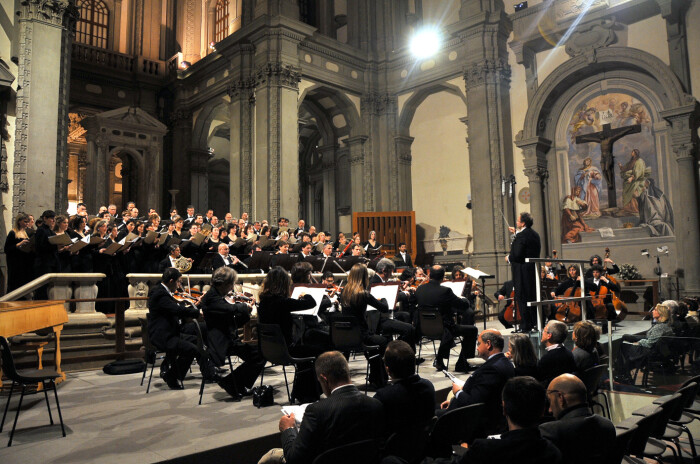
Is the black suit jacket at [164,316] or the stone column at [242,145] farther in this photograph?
the stone column at [242,145]

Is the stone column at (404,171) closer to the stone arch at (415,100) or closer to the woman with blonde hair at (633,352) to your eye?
the stone arch at (415,100)

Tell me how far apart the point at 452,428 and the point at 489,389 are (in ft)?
2.53

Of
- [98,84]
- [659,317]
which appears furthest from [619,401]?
[98,84]

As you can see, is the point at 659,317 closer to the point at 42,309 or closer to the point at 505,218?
the point at 42,309

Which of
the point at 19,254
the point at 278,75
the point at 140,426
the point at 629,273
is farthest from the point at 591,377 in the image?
the point at 278,75

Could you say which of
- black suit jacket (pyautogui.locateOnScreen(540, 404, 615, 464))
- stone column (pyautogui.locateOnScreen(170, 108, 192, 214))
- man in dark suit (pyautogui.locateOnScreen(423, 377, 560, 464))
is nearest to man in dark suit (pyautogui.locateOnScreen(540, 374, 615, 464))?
black suit jacket (pyautogui.locateOnScreen(540, 404, 615, 464))

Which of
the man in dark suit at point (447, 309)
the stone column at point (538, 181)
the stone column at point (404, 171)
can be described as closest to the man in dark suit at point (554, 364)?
→ the man in dark suit at point (447, 309)

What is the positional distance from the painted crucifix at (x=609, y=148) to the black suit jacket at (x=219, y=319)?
491 inches

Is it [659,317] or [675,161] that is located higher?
[675,161]

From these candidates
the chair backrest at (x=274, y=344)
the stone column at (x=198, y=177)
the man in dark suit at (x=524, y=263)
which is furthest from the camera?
the stone column at (x=198, y=177)

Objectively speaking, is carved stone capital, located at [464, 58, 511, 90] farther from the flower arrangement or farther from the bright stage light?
the flower arrangement

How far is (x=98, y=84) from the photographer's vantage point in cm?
2011

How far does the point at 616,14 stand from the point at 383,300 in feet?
40.2

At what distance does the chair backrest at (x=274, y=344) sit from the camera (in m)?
5.12
